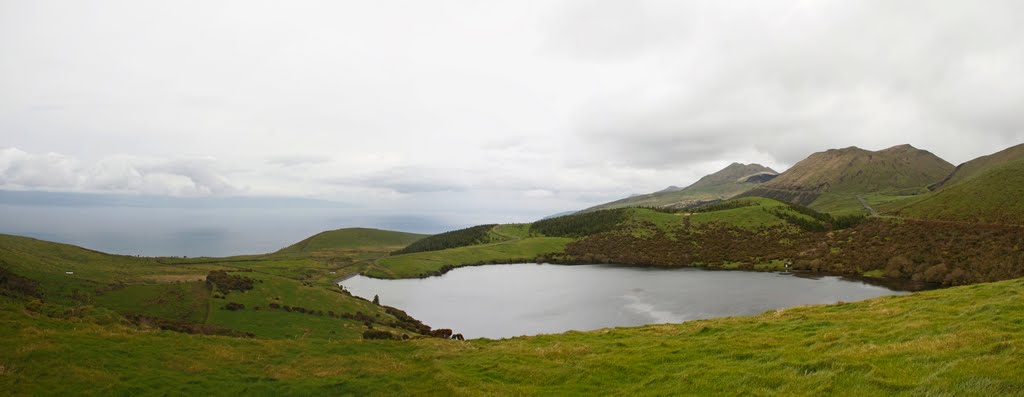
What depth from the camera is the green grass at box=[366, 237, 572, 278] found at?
5320 inches

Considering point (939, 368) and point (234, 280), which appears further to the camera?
point (234, 280)

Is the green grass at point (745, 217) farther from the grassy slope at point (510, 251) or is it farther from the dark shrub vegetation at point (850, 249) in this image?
the dark shrub vegetation at point (850, 249)

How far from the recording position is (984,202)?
15125cm

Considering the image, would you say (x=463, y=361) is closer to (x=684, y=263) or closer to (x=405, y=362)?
(x=405, y=362)

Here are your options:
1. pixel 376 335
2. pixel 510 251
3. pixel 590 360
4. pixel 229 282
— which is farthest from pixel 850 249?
pixel 229 282

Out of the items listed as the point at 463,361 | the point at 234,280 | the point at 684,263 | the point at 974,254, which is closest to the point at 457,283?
the point at 234,280

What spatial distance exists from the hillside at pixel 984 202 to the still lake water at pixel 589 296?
239 feet

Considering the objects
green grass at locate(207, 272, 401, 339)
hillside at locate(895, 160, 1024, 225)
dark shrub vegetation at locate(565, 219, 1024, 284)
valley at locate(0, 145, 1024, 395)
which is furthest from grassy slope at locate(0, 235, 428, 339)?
hillside at locate(895, 160, 1024, 225)

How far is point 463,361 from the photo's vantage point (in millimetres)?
→ 25078

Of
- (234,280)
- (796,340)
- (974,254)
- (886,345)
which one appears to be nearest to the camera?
(886,345)

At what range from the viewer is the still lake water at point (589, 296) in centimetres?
7300

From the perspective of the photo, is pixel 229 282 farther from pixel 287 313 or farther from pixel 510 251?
pixel 510 251

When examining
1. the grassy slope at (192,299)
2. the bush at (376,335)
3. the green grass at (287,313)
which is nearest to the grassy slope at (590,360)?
the bush at (376,335)

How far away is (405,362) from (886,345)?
22.3m
